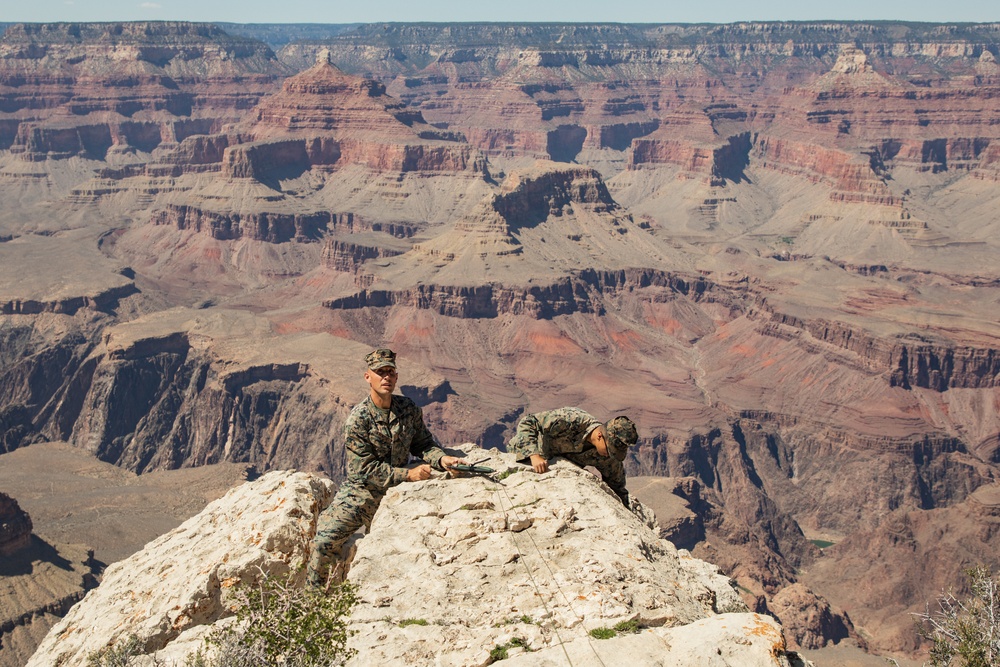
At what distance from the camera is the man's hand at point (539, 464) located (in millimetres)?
21953

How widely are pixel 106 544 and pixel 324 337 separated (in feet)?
217

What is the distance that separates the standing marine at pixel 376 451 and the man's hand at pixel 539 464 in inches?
63.3

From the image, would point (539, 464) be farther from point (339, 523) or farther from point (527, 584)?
point (339, 523)

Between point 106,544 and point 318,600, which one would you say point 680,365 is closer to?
point 106,544

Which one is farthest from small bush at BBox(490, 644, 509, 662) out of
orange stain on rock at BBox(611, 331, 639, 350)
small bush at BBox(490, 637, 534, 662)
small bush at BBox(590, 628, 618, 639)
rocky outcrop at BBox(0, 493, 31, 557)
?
orange stain on rock at BBox(611, 331, 639, 350)

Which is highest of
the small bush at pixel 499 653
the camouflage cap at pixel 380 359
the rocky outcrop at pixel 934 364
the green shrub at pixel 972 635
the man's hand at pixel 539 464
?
the camouflage cap at pixel 380 359

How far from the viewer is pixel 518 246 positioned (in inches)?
7333

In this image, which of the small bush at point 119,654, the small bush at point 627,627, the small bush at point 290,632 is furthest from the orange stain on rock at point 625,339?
the small bush at point 290,632

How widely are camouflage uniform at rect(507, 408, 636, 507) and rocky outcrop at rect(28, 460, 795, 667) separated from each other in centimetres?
83

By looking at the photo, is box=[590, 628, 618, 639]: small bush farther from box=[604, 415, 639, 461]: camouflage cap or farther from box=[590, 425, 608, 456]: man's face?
box=[590, 425, 608, 456]: man's face

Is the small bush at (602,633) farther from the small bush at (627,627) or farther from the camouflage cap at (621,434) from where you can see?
the camouflage cap at (621,434)

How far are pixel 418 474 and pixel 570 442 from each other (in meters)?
3.97

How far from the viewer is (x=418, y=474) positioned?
2142cm

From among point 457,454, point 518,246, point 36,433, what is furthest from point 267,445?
point 457,454
